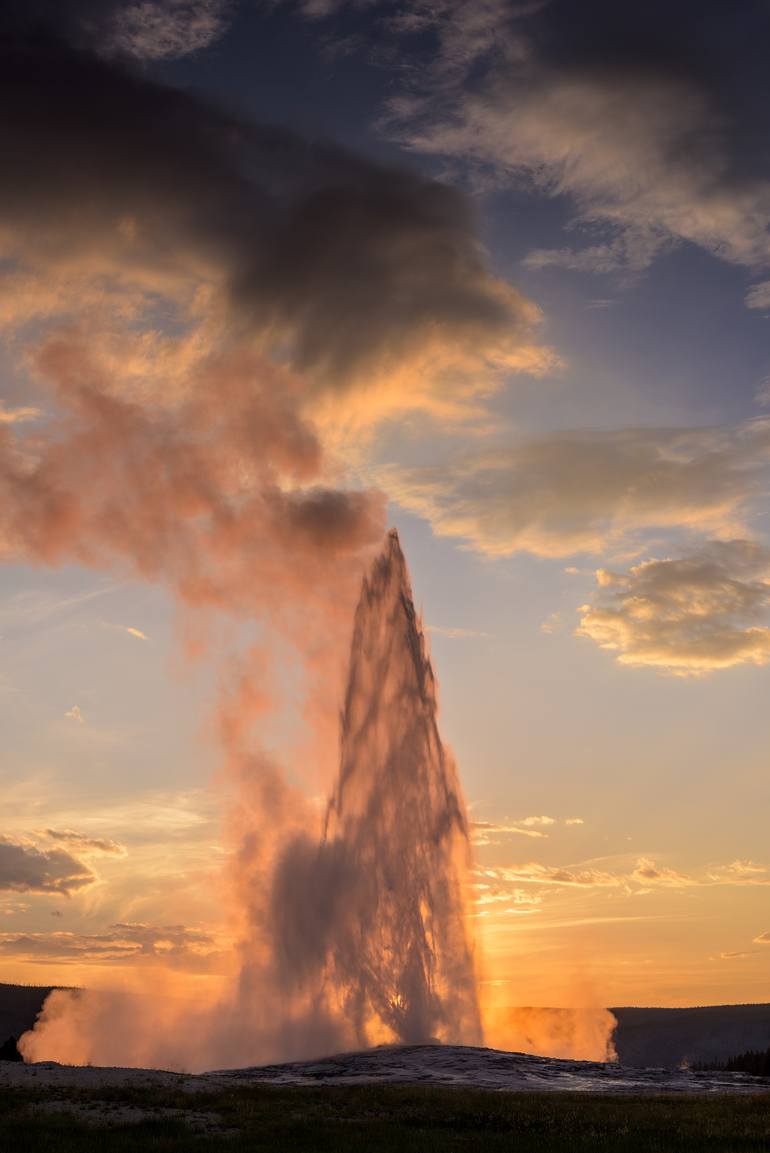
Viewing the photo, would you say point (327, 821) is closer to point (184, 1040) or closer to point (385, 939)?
point (385, 939)

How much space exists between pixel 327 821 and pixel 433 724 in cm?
1038

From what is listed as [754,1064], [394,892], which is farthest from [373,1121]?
[754,1064]

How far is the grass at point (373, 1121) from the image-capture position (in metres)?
26.6

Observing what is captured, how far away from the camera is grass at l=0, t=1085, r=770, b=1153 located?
26.6 m

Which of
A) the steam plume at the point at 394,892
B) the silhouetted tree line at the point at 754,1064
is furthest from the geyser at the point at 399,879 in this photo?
the silhouetted tree line at the point at 754,1064

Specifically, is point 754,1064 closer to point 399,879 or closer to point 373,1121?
point 399,879

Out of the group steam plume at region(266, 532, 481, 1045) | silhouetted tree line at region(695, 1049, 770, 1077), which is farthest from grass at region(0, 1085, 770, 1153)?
silhouetted tree line at region(695, 1049, 770, 1077)

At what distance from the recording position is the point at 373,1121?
31.2 meters

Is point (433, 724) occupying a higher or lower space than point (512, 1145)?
higher

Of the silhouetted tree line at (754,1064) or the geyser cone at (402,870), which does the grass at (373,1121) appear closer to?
the geyser cone at (402,870)

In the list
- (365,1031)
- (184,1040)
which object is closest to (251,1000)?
(184,1040)

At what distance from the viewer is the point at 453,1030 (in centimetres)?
6712

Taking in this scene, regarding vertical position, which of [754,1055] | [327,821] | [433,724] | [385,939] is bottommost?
[754,1055]

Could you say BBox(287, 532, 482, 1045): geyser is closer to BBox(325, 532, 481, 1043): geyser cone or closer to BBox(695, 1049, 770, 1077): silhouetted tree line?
BBox(325, 532, 481, 1043): geyser cone
